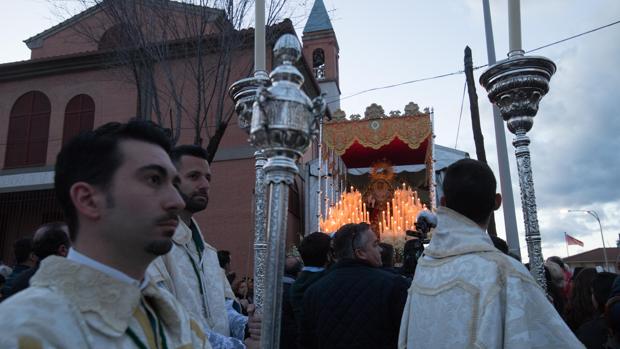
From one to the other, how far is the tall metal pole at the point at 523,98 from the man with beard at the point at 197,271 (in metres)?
1.69

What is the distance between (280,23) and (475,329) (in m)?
8.58

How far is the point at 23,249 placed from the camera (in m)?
4.23

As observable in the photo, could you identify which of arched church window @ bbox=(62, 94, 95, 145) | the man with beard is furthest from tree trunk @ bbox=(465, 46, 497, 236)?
arched church window @ bbox=(62, 94, 95, 145)

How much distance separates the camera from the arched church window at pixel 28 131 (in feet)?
54.6

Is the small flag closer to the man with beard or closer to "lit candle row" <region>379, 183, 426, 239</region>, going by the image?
"lit candle row" <region>379, 183, 426, 239</region>

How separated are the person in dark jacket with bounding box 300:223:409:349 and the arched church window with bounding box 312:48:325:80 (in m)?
26.5

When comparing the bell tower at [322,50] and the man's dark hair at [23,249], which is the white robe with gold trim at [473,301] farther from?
the bell tower at [322,50]

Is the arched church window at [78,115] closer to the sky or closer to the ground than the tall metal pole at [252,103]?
closer to the sky

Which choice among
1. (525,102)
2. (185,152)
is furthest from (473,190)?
(185,152)

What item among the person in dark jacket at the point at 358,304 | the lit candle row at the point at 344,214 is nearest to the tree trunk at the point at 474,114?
the lit candle row at the point at 344,214

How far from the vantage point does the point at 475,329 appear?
6.42 ft

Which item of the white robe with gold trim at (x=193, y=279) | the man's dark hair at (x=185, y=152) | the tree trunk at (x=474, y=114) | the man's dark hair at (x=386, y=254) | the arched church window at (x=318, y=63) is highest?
the arched church window at (x=318, y=63)

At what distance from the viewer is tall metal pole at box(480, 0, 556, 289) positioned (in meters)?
2.79

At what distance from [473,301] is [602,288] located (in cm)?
172
